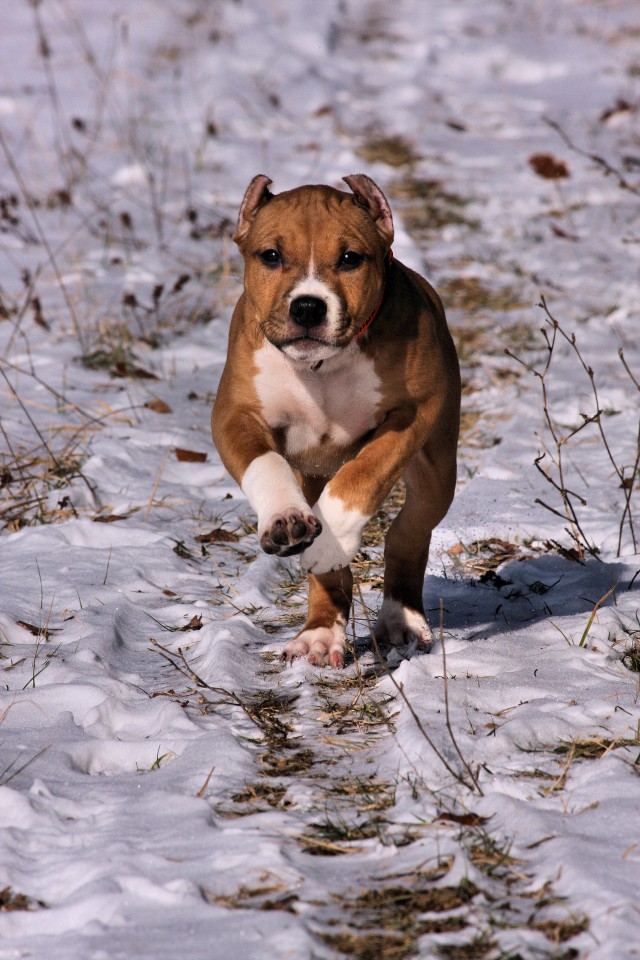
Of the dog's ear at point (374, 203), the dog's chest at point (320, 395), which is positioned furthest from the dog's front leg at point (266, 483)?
the dog's ear at point (374, 203)

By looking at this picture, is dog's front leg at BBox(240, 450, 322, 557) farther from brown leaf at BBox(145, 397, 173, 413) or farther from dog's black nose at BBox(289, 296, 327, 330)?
brown leaf at BBox(145, 397, 173, 413)

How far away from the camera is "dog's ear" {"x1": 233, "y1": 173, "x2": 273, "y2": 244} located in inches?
158

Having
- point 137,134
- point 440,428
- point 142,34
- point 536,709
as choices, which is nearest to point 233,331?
point 440,428

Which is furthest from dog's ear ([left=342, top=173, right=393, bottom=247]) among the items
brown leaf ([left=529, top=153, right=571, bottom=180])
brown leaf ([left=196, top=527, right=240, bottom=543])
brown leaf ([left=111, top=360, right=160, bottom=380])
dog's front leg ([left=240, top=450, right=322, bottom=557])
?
brown leaf ([left=529, top=153, right=571, bottom=180])

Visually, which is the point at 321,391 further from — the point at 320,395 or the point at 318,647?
the point at 318,647

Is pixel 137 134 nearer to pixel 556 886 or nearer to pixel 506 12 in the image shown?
pixel 556 886

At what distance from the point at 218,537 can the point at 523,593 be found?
1419mm

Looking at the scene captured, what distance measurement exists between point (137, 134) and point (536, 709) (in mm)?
9825

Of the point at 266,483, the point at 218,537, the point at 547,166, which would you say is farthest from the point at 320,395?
the point at 547,166

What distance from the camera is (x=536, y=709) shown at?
10.7 feet

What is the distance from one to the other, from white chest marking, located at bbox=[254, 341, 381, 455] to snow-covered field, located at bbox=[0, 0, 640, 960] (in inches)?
28.3

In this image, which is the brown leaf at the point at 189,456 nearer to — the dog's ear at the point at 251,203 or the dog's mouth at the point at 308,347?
the dog's ear at the point at 251,203

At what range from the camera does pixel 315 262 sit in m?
3.75

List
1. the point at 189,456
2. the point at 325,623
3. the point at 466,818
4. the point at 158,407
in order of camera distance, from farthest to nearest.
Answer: the point at 158,407
the point at 189,456
the point at 325,623
the point at 466,818
